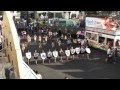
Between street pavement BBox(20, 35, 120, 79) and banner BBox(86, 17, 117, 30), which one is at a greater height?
banner BBox(86, 17, 117, 30)

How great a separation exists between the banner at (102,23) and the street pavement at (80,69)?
10.8 ft

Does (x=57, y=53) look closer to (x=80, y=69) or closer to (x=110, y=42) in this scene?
(x=80, y=69)

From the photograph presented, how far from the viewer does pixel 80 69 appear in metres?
20.0

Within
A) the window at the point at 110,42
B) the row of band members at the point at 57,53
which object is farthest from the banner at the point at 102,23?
the row of band members at the point at 57,53

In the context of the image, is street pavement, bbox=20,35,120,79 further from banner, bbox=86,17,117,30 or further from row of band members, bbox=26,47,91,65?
banner, bbox=86,17,117,30

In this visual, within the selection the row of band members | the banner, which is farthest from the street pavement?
the banner

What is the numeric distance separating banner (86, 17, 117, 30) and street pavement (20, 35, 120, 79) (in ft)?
10.8

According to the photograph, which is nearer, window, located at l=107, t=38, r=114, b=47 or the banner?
window, located at l=107, t=38, r=114, b=47

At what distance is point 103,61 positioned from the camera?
22.7m

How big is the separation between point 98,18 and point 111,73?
31.8 ft

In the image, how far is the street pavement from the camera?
18359 mm

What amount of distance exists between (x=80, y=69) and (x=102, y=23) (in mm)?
8443
